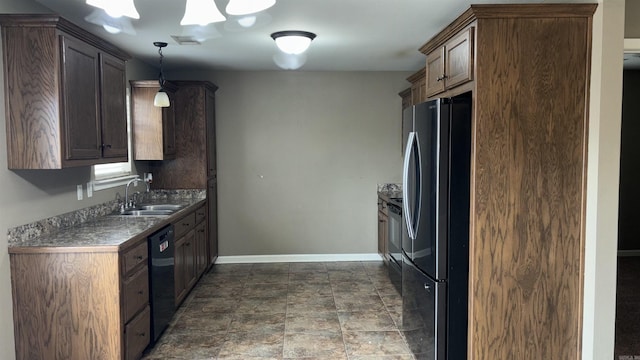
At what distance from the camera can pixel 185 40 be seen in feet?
13.3

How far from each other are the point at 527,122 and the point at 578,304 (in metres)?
1.07

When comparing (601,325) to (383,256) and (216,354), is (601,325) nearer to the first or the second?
(216,354)

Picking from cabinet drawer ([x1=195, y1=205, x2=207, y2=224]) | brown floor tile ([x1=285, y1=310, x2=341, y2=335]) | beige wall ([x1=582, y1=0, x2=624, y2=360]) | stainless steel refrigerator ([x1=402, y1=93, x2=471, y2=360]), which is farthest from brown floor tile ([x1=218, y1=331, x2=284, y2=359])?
beige wall ([x1=582, y1=0, x2=624, y2=360])

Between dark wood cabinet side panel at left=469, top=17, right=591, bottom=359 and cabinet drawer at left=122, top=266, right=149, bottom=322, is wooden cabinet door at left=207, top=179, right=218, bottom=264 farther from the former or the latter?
dark wood cabinet side panel at left=469, top=17, right=591, bottom=359

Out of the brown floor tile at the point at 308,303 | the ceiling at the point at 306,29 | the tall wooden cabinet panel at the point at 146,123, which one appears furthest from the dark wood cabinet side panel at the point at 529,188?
the tall wooden cabinet panel at the point at 146,123

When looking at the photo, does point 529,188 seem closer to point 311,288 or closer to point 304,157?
point 311,288

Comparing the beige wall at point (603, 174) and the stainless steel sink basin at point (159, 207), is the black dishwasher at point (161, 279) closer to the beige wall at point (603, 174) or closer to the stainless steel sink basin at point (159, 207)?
the stainless steel sink basin at point (159, 207)

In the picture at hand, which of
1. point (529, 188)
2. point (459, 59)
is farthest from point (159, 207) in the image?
point (529, 188)

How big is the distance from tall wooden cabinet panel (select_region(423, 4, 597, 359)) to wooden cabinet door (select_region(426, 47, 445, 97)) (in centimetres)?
47

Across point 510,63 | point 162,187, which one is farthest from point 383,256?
point 510,63

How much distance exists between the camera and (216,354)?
3.33 meters

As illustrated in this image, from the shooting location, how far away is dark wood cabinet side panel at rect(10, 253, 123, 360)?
2660 mm

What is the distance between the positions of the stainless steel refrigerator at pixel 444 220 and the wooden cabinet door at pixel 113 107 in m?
2.14

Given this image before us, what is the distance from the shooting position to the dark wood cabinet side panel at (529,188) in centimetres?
254
